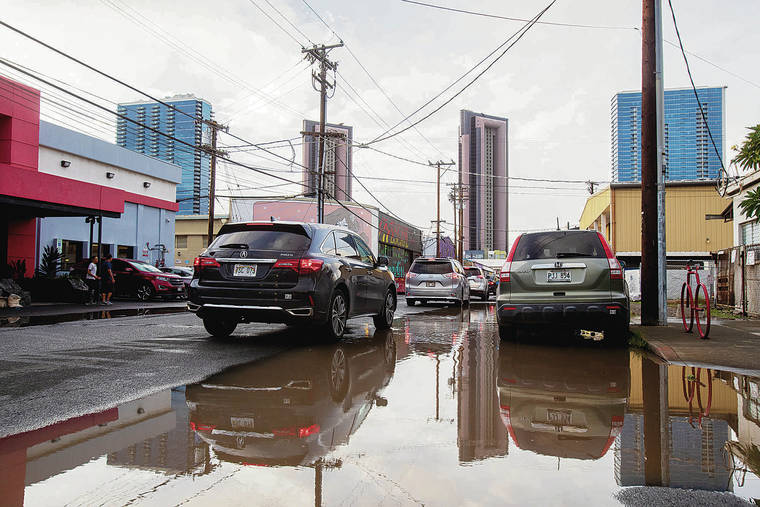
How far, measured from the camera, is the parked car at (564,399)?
147 inches

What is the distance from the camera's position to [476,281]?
2417 centimetres

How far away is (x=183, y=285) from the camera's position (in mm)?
22188

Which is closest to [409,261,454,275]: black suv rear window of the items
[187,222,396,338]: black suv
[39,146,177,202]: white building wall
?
[187,222,396,338]: black suv

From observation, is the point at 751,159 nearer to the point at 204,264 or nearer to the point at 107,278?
the point at 204,264

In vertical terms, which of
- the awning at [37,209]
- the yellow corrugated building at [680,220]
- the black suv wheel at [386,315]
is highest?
the yellow corrugated building at [680,220]

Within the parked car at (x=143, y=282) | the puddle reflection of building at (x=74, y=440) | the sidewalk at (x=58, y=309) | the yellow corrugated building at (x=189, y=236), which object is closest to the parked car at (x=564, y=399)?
the puddle reflection of building at (x=74, y=440)

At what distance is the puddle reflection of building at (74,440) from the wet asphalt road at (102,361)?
198 millimetres

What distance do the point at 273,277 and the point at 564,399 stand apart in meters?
4.18

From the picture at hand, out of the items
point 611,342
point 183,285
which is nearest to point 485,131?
point 183,285

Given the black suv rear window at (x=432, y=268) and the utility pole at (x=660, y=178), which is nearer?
the utility pole at (x=660, y=178)

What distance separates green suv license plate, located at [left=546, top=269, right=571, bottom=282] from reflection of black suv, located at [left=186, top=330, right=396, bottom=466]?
286 centimetres

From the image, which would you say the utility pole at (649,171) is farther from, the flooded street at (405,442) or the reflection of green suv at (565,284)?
the flooded street at (405,442)

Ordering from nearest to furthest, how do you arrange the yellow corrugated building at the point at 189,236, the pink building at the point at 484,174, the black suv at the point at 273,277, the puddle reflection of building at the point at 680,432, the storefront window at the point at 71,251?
the puddle reflection of building at the point at 680,432 < the black suv at the point at 273,277 < the storefront window at the point at 71,251 < the yellow corrugated building at the point at 189,236 < the pink building at the point at 484,174

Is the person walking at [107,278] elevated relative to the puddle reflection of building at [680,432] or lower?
elevated
